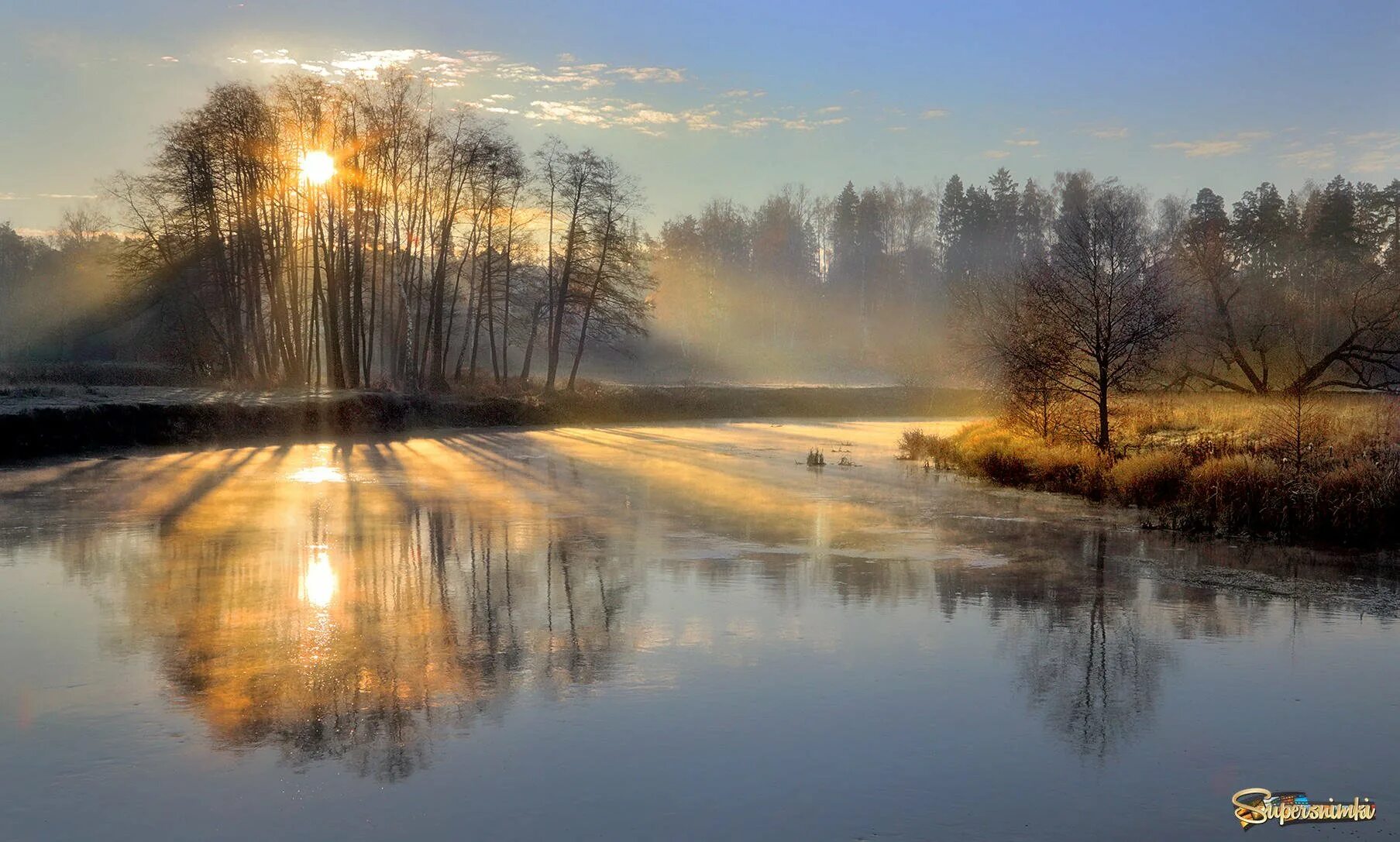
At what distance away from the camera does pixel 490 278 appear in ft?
173

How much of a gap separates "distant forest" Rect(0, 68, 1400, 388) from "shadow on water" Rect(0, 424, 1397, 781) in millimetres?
9167

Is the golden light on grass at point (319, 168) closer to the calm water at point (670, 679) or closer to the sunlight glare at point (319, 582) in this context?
the calm water at point (670, 679)

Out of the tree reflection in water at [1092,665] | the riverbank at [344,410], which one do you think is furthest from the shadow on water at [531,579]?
the riverbank at [344,410]

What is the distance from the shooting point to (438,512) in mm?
18422

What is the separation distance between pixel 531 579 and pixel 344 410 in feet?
87.3

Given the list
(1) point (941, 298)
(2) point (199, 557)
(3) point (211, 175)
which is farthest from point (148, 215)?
(1) point (941, 298)

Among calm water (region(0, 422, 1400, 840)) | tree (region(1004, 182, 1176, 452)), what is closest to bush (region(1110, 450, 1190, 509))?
calm water (region(0, 422, 1400, 840))

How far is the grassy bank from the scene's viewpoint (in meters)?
15.6

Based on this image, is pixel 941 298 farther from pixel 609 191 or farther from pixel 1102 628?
pixel 1102 628

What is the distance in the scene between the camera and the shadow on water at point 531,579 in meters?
8.32

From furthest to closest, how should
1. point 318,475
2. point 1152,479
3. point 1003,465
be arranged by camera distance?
point 1003,465
point 318,475
point 1152,479

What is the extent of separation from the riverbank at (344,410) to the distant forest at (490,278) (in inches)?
151

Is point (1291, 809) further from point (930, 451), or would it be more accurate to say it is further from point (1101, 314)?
point (930, 451)

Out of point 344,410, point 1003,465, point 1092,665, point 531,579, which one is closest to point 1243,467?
point 1003,465
